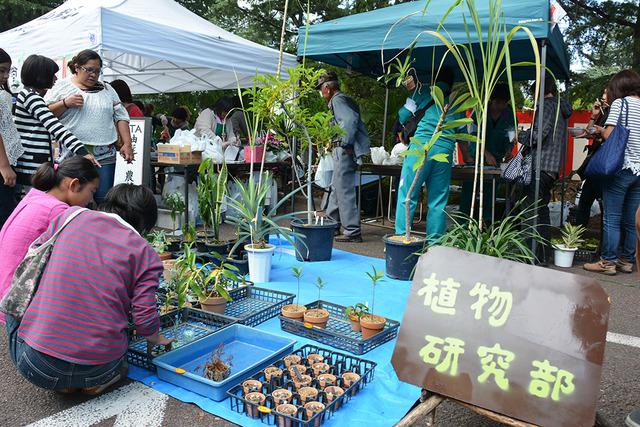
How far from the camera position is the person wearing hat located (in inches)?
206

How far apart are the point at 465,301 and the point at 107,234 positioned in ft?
4.57

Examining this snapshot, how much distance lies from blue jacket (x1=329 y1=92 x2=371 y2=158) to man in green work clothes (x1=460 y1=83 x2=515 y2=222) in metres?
1.34

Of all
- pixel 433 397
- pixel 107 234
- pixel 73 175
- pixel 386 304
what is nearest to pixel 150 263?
pixel 107 234

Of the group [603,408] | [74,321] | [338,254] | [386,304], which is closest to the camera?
[74,321]

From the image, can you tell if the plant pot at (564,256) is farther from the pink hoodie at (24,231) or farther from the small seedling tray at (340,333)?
the pink hoodie at (24,231)

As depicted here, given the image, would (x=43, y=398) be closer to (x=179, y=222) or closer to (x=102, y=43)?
(x=179, y=222)

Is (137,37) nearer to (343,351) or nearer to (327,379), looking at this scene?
(343,351)

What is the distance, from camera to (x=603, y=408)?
2289 mm

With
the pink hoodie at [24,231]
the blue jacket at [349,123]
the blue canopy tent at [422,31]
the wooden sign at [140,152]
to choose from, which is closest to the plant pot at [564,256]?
the blue canopy tent at [422,31]

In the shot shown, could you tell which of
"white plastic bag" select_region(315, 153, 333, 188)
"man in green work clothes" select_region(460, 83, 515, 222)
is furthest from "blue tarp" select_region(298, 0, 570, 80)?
"white plastic bag" select_region(315, 153, 333, 188)

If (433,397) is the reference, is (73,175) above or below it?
above

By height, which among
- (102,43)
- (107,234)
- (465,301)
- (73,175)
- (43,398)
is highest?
(102,43)

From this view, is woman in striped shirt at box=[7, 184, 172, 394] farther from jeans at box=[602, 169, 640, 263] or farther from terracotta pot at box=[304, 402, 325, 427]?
jeans at box=[602, 169, 640, 263]

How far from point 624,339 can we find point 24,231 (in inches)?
129
